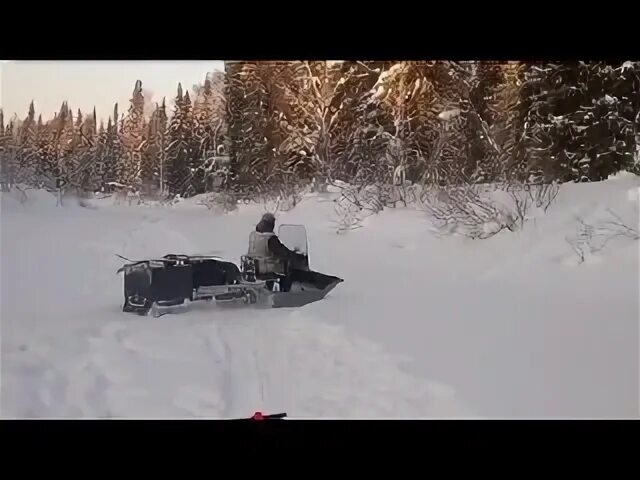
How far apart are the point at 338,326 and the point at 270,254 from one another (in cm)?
39

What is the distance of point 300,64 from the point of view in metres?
2.10

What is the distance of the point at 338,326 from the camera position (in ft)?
6.93

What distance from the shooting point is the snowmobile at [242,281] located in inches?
83.1

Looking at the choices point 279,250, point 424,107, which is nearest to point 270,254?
point 279,250

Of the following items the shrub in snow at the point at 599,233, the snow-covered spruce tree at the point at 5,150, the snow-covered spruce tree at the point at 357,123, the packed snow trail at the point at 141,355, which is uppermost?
the snow-covered spruce tree at the point at 357,123

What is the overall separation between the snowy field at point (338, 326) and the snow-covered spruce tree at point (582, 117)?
0.30ft

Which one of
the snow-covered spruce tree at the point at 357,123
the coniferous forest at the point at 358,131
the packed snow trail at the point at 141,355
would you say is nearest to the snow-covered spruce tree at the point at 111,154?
the coniferous forest at the point at 358,131

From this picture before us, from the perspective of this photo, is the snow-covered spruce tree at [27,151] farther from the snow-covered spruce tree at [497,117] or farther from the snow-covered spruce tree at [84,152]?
the snow-covered spruce tree at [497,117]

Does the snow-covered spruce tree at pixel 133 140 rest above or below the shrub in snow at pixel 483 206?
above

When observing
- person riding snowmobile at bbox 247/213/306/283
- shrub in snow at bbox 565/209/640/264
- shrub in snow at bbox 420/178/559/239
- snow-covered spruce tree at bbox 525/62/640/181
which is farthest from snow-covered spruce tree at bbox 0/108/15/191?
shrub in snow at bbox 565/209/640/264
